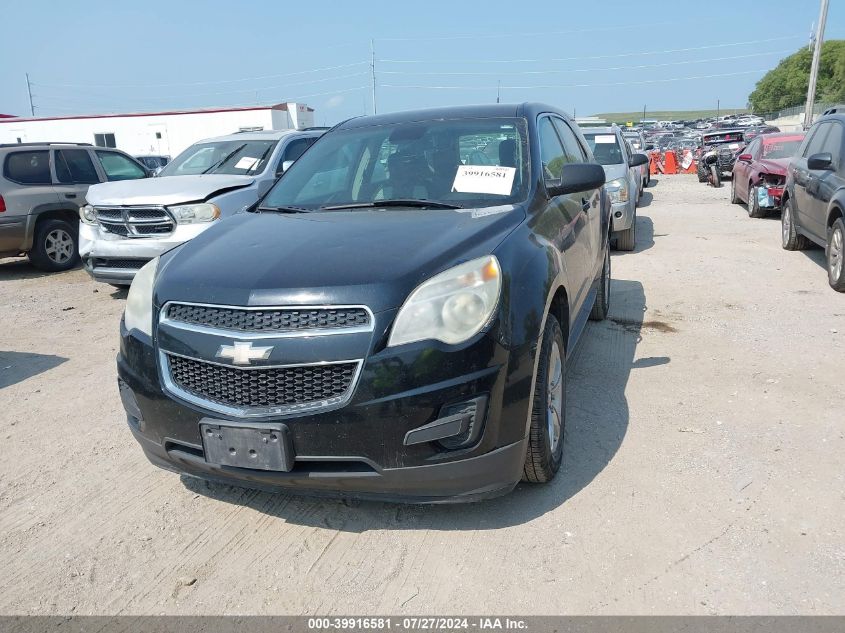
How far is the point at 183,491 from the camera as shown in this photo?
347 centimetres

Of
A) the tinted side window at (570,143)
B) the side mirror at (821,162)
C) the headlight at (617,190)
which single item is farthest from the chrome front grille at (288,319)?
the headlight at (617,190)

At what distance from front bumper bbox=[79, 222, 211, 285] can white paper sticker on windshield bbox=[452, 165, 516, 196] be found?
4.08 m

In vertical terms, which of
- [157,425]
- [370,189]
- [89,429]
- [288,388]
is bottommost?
[89,429]

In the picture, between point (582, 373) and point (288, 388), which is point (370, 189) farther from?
point (582, 373)

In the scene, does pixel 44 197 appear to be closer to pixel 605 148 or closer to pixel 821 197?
pixel 605 148

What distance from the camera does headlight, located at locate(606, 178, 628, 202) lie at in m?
9.12

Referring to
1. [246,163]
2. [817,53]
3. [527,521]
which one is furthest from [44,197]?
[817,53]

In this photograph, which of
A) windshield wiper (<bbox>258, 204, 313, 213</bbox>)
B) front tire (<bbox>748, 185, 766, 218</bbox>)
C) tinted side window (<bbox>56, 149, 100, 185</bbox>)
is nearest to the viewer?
windshield wiper (<bbox>258, 204, 313, 213</bbox>)

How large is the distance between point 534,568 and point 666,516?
71cm

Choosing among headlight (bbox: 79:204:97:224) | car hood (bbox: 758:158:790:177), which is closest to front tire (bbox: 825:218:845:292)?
car hood (bbox: 758:158:790:177)

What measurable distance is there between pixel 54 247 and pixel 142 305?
788 centimetres

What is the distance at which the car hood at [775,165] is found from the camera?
1204 cm

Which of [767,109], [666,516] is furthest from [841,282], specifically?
[767,109]

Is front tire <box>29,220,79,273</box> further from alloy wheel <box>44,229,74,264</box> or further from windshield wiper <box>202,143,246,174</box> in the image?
windshield wiper <box>202,143,246,174</box>
